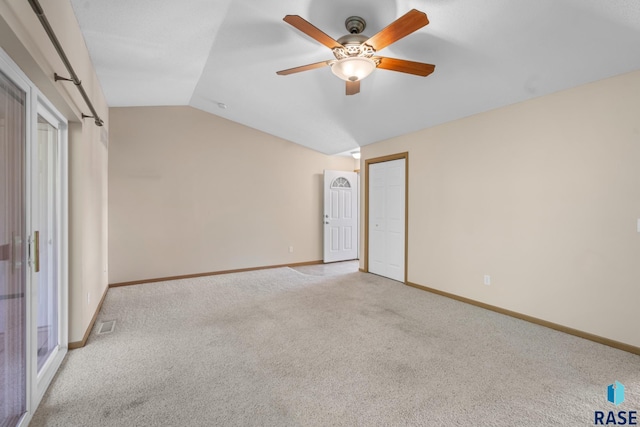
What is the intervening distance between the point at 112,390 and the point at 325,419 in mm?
1440

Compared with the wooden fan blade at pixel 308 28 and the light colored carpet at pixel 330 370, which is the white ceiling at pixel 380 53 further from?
the light colored carpet at pixel 330 370

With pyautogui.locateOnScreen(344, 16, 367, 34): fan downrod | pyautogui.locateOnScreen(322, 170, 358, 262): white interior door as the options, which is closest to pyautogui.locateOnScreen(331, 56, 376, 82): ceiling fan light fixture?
pyautogui.locateOnScreen(344, 16, 367, 34): fan downrod

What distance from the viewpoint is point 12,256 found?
1.66 metres

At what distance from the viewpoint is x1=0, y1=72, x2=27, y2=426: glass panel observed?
60.8 inches

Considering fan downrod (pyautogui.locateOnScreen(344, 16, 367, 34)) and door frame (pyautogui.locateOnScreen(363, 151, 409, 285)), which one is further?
door frame (pyautogui.locateOnScreen(363, 151, 409, 285))

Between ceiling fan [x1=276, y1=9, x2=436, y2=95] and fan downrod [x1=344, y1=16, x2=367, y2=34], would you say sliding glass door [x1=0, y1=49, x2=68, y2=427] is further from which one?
fan downrod [x1=344, y1=16, x2=367, y2=34]

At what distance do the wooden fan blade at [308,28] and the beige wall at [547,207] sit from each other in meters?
2.38

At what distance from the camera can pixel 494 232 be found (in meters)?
3.59

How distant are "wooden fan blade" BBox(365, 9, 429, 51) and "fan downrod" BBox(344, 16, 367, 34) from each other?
0.51 metres

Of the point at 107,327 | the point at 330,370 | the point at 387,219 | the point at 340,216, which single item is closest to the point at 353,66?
the point at 330,370

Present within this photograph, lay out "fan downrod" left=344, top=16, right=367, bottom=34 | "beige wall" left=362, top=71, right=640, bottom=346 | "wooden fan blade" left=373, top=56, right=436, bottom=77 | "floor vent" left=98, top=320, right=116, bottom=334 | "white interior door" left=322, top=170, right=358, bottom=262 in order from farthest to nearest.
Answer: "white interior door" left=322, top=170, right=358, bottom=262 → "floor vent" left=98, top=320, right=116, bottom=334 → "beige wall" left=362, top=71, right=640, bottom=346 → "fan downrod" left=344, top=16, right=367, bottom=34 → "wooden fan blade" left=373, top=56, right=436, bottom=77

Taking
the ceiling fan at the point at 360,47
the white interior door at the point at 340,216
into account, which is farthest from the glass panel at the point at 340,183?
the ceiling fan at the point at 360,47

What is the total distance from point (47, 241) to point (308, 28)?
2.46 metres

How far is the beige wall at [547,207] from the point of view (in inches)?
103
